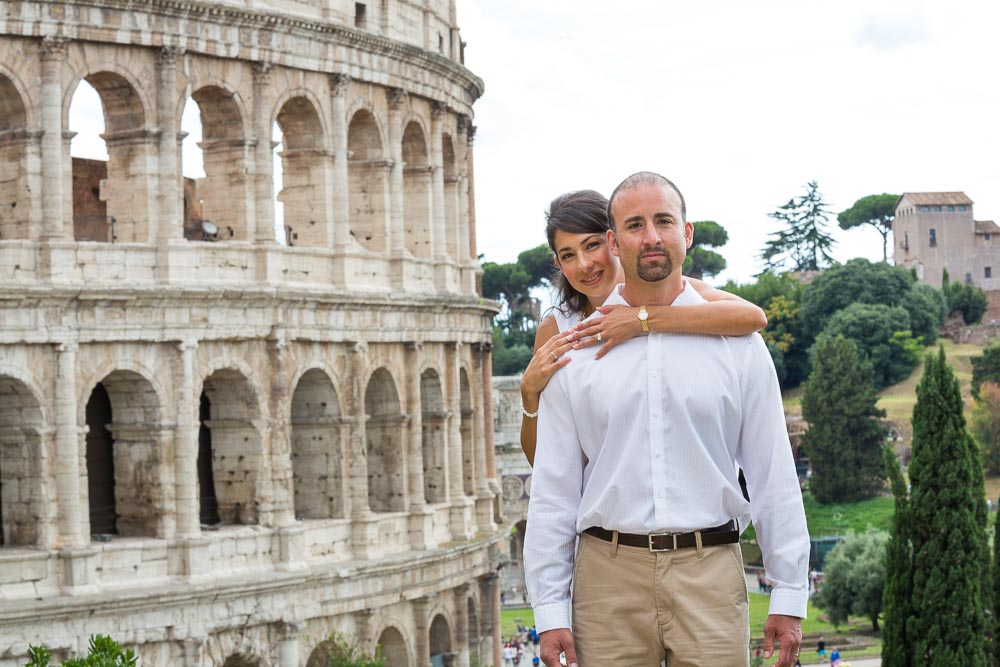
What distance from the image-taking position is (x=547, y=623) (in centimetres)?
727

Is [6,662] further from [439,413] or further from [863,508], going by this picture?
[863,508]

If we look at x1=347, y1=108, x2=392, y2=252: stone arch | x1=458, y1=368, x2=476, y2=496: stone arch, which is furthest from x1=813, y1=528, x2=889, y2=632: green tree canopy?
x1=347, y1=108, x2=392, y2=252: stone arch

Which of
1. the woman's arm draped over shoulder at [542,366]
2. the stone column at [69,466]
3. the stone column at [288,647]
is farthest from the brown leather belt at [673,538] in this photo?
the stone column at [288,647]

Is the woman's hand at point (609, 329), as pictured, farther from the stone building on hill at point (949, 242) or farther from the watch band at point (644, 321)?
the stone building on hill at point (949, 242)

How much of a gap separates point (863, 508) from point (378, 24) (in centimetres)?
4672

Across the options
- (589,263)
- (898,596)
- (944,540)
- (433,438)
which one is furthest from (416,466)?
(589,263)

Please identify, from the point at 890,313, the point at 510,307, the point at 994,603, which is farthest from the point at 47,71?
the point at 510,307

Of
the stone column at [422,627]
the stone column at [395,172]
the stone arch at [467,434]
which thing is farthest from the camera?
the stone arch at [467,434]

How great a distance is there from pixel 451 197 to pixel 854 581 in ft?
81.7

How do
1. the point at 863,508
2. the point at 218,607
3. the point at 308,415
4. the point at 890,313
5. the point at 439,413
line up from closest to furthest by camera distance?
1. the point at 218,607
2. the point at 308,415
3. the point at 439,413
4. the point at 863,508
5. the point at 890,313

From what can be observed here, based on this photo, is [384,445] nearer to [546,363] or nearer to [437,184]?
[437,184]

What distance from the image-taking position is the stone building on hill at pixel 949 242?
121 metres

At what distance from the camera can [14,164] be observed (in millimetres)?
29016

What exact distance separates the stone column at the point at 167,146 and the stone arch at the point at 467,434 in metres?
9.09
